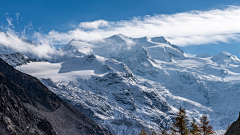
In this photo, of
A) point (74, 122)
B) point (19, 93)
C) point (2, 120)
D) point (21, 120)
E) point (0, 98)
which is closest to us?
point (2, 120)

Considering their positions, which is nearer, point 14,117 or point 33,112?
point 14,117

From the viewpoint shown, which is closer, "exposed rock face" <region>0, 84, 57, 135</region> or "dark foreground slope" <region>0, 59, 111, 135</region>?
"exposed rock face" <region>0, 84, 57, 135</region>

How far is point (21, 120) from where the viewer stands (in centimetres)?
11831

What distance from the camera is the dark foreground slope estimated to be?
111 meters

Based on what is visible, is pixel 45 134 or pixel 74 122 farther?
pixel 74 122

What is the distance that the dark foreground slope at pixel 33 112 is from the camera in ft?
365

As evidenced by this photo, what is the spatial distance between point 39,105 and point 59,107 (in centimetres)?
1821

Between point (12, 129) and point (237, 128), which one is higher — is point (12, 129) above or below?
below

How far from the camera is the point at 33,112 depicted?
14950 centimetres

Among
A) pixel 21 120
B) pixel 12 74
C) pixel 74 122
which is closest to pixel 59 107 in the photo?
pixel 74 122

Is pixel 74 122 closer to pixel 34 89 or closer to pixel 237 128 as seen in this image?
pixel 34 89

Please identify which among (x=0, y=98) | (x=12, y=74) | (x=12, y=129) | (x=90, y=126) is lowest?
(x=90, y=126)

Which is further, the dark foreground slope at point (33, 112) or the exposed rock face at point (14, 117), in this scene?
the dark foreground slope at point (33, 112)

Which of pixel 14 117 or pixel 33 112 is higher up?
pixel 14 117
